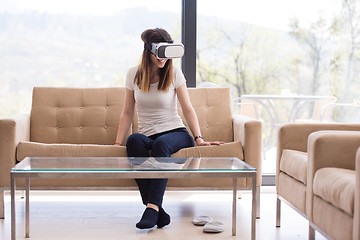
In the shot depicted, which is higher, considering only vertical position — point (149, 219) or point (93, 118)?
point (93, 118)

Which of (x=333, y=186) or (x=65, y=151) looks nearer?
(x=333, y=186)

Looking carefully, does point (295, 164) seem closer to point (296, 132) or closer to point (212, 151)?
point (296, 132)

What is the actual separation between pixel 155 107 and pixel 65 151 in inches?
24.3

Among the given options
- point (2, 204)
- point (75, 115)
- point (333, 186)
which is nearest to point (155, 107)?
point (75, 115)

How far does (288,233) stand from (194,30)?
1.97m

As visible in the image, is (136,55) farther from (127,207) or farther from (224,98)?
(127,207)

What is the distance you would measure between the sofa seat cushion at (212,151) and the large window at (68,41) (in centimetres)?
132

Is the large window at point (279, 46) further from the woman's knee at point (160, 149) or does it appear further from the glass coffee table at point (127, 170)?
the glass coffee table at point (127, 170)

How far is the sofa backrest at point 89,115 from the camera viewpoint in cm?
359

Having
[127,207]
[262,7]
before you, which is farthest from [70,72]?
[262,7]

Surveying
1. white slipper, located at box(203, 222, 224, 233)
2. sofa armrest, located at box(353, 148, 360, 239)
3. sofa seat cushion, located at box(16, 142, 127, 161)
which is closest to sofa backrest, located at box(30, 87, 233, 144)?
sofa seat cushion, located at box(16, 142, 127, 161)

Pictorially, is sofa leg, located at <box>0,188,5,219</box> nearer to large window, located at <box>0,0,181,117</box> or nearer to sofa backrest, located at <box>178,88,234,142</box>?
large window, located at <box>0,0,181,117</box>

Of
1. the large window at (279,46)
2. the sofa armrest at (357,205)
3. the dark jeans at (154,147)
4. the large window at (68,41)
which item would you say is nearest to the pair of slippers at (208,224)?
the dark jeans at (154,147)

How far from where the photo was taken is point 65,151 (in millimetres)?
3096
